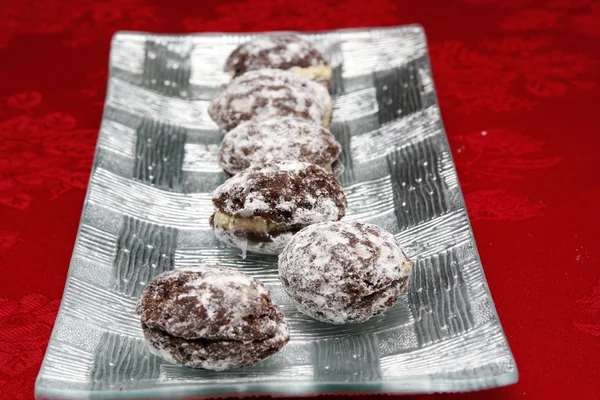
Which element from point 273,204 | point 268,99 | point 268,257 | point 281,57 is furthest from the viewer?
point 281,57

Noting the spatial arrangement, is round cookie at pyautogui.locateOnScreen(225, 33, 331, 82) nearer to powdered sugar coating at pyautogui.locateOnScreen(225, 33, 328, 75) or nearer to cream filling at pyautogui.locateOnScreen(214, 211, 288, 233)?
powdered sugar coating at pyautogui.locateOnScreen(225, 33, 328, 75)

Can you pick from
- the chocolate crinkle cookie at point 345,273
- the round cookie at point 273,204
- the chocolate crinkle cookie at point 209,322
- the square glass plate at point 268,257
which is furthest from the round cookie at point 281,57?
the chocolate crinkle cookie at point 209,322

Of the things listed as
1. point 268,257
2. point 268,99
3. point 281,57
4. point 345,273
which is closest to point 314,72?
point 281,57

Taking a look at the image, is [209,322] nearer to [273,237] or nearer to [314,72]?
[273,237]

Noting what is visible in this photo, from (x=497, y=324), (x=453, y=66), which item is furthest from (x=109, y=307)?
(x=453, y=66)

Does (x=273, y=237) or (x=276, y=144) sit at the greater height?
(x=276, y=144)

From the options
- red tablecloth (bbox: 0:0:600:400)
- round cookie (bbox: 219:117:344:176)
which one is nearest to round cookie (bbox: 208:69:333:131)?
round cookie (bbox: 219:117:344:176)

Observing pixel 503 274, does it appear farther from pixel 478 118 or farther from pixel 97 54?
pixel 97 54

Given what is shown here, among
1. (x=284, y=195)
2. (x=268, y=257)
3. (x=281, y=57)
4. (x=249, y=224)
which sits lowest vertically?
(x=268, y=257)
